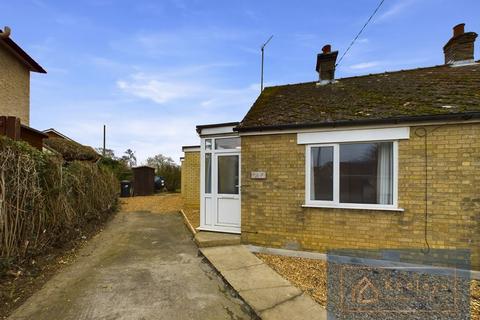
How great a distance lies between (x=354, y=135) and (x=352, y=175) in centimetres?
89

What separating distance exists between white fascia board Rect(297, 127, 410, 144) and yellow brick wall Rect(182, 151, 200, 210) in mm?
8003

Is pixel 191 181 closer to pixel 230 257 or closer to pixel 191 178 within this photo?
pixel 191 178

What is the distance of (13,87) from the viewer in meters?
11.4

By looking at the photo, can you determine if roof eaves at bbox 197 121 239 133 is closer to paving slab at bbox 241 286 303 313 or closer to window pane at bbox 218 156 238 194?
window pane at bbox 218 156 238 194

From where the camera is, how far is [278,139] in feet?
20.3

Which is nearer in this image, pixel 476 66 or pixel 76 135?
pixel 476 66

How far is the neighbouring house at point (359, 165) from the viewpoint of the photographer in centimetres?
494

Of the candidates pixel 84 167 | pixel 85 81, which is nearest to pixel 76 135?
pixel 85 81

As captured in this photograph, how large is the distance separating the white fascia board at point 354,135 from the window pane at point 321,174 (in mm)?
254

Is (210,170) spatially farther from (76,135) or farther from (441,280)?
(76,135)

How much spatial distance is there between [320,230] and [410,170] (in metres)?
2.27

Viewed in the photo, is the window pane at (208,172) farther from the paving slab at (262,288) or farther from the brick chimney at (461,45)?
the brick chimney at (461,45)

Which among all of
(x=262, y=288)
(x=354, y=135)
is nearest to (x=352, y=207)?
(x=354, y=135)

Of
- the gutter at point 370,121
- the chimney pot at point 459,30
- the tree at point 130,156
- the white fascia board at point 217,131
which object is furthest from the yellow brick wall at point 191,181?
the tree at point 130,156
